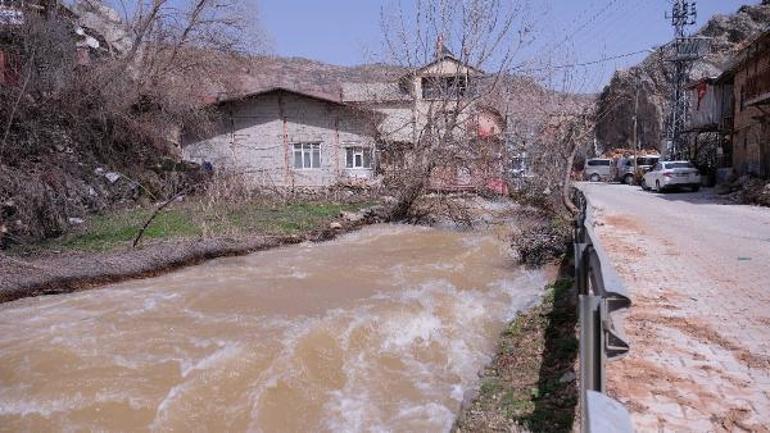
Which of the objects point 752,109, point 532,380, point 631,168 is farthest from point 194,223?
point 631,168

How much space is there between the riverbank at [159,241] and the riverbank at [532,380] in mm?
7416

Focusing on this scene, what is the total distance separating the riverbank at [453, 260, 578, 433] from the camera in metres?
5.02

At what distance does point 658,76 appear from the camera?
53250mm

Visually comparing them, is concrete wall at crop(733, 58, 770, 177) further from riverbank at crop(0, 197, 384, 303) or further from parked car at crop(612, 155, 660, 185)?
riverbank at crop(0, 197, 384, 303)

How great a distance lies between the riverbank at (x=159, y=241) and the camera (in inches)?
436

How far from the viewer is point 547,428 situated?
478cm

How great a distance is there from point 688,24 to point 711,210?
2651 centimetres

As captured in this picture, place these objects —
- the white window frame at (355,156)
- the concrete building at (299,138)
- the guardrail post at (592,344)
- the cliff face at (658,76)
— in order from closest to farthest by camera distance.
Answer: the guardrail post at (592,344) → the concrete building at (299,138) → the white window frame at (355,156) → the cliff face at (658,76)

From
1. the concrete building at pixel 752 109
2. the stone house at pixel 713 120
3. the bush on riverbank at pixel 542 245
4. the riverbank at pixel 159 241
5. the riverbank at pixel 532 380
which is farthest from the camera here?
the stone house at pixel 713 120

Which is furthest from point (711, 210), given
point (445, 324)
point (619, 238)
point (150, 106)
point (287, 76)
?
point (287, 76)

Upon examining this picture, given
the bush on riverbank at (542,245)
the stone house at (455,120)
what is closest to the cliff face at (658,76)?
the stone house at (455,120)

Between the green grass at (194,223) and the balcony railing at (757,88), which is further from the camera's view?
the balcony railing at (757,88)

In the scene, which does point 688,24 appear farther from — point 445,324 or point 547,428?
point 547,428

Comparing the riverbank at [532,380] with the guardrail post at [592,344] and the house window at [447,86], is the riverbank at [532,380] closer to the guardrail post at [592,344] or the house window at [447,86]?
the guardrail post at [592,344]
